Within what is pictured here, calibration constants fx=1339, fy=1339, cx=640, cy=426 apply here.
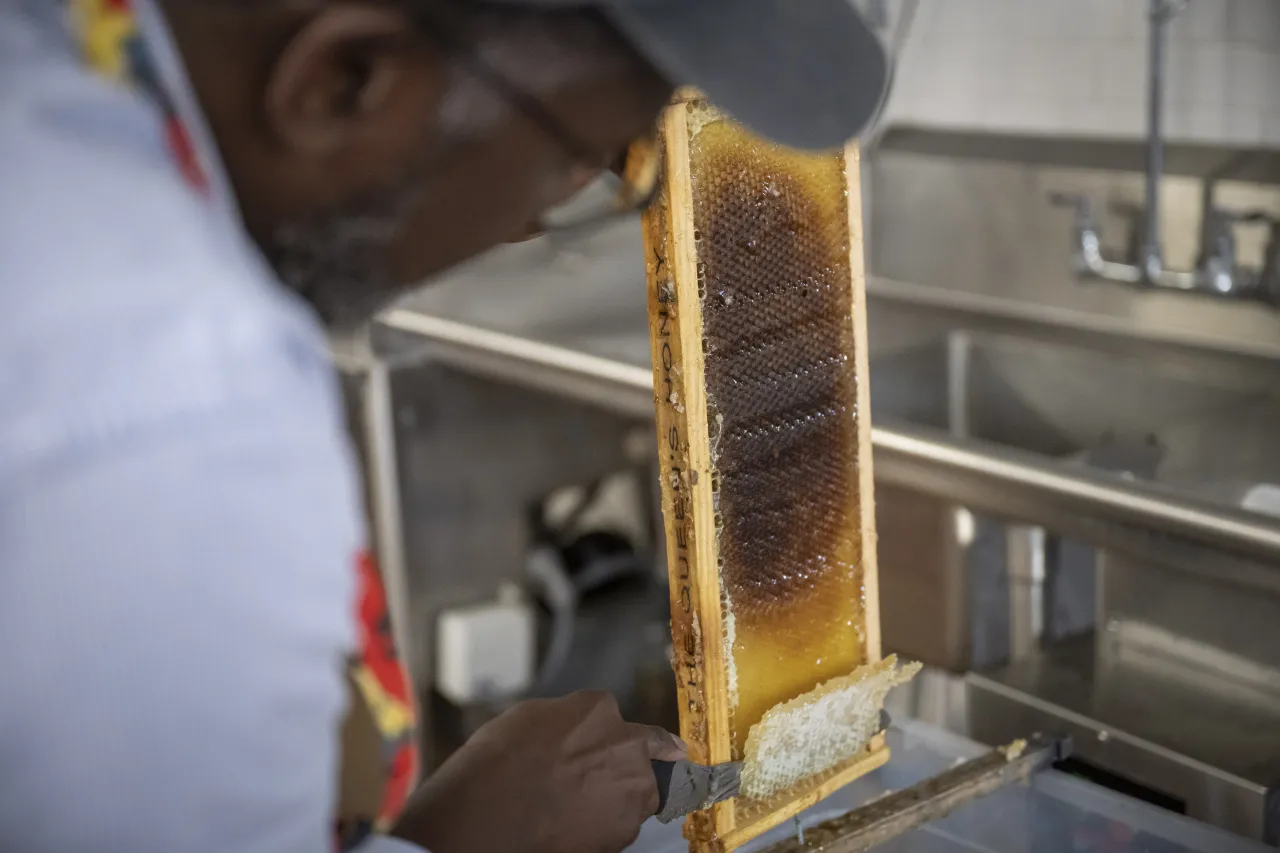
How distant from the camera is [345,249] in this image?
666mm

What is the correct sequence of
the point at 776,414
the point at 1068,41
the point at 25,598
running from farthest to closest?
1. the point at 1068,41
2. the point at 776,414
3. the point at 25,598

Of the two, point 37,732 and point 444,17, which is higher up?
point 444,17

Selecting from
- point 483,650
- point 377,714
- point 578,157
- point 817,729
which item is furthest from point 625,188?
point 483,650

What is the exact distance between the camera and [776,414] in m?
1.31

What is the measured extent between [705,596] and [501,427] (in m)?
1.46

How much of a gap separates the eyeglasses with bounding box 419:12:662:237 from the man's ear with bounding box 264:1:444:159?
1cm

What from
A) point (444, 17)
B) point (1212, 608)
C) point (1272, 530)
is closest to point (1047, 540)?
point (1212, 608)

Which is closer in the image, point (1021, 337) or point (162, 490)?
point (162, 490)

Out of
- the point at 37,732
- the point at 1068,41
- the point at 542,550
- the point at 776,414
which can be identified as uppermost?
the point at 1068,41

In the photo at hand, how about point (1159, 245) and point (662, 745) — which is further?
point (1159, 245)

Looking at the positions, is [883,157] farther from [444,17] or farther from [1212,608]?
[444,17]

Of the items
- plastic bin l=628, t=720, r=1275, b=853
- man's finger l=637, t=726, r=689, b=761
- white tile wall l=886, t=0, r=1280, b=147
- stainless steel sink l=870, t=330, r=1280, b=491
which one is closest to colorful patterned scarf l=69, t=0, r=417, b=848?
man's finger l=637, t=726, r=689, b=761

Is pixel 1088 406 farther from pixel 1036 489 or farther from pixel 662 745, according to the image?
pixel 662 745

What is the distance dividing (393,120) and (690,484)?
2.10 feet
